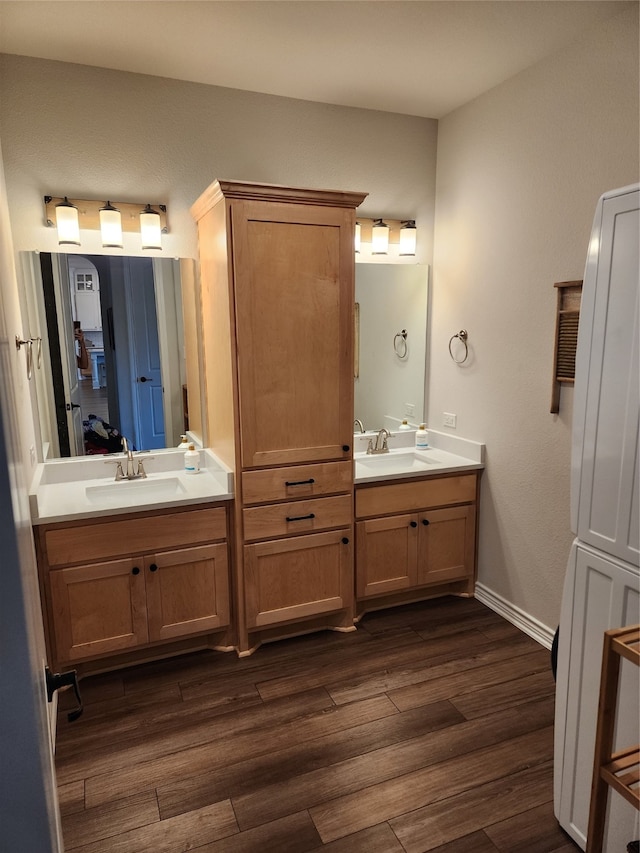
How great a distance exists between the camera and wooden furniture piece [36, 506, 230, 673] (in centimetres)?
233

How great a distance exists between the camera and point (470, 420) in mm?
3164

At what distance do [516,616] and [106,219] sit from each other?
9.54ft

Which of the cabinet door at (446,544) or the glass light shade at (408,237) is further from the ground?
the glass light shade at (408,237)

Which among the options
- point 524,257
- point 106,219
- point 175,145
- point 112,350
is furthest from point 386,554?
point 175,145

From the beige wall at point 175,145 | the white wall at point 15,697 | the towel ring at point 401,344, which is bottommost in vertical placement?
the white wall at point 15,697

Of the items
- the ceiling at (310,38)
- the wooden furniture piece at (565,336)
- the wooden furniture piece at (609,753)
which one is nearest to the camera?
the wooden furniture piece at (609,753)

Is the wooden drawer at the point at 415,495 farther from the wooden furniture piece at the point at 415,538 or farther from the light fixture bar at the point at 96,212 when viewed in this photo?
the light fixture bar at the point at 96,212

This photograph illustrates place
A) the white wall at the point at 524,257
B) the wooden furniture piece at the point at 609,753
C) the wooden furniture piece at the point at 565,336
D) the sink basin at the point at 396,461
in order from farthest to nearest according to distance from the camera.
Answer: the sink basin at the point at 396,461, the wooden furniture piece at the point at 565,336, the white wall at the point at 524,257, the wooden furniture piece at the point at 609,753

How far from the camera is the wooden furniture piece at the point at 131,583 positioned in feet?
7.63

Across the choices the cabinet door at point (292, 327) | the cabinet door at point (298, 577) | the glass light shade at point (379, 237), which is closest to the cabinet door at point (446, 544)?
the cabinet door at point (298, 577)

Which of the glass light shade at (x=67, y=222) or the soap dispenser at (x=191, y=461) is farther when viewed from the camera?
the soap dispenser at (x=191, y=461)

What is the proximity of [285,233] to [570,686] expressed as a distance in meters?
2.04

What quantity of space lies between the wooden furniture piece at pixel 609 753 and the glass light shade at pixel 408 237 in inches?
103

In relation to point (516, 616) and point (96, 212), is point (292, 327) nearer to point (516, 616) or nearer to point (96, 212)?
point (96, 212)
